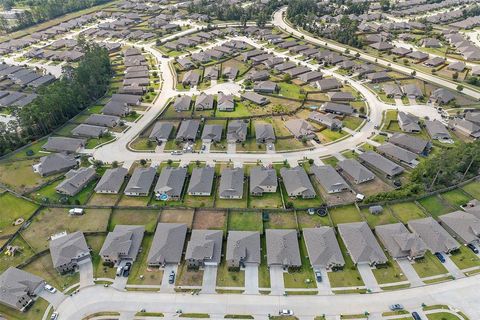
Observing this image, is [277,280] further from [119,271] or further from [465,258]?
[465,258]

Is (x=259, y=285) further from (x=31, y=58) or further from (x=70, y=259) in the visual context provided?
(x=31, y=58)

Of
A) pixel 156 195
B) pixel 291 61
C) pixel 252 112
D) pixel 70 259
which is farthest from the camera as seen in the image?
pixel 291 61

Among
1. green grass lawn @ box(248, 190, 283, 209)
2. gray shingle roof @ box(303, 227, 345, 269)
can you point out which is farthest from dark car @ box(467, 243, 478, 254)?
green grass lawn @ box(248, 190, 283, 209)

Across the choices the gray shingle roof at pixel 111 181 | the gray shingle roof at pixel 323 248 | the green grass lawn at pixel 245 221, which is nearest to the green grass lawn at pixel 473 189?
the gray shingle roof at pixel 323 248

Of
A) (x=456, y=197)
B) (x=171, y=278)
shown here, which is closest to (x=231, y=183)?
(x=171, y=278)

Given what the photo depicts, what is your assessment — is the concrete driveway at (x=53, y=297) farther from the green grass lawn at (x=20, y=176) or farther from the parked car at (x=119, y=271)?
the green grass lawn at (x=20, y=176)

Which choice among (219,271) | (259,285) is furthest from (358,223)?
(219,271)
